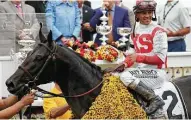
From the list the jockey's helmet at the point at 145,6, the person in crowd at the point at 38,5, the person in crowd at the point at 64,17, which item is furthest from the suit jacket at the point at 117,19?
the jockey's helmet at the point at 145,6

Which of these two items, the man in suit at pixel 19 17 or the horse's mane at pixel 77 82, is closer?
the horse's mane at pixel 77 82

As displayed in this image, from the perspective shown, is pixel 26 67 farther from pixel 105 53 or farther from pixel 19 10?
pixel 19 10

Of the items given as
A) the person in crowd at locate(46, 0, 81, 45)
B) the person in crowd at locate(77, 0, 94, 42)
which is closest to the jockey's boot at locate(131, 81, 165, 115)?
the person in crowd at locate(46, 0, 81, 45)

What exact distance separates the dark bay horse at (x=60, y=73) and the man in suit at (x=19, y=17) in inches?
137

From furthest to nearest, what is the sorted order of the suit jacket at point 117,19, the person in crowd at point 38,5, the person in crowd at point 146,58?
the person in crowd at point 38,5 → the suit jacket at point 117,19 → the person in crowd at point 146,58

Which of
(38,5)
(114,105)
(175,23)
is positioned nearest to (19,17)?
(38,5)

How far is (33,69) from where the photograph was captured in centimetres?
515

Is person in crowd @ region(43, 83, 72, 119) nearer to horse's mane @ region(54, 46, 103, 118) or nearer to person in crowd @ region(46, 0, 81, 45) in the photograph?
horse's mane @ region(54, 46, 103, 118)

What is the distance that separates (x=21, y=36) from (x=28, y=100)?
3695 millimetres

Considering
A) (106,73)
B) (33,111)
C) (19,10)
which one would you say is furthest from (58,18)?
(106,73)

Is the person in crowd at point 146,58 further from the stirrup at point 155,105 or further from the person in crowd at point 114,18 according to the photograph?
the person in crowd at point 114,18

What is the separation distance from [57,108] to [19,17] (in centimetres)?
322

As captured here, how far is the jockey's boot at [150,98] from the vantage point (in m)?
5.30

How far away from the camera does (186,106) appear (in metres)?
5.53
